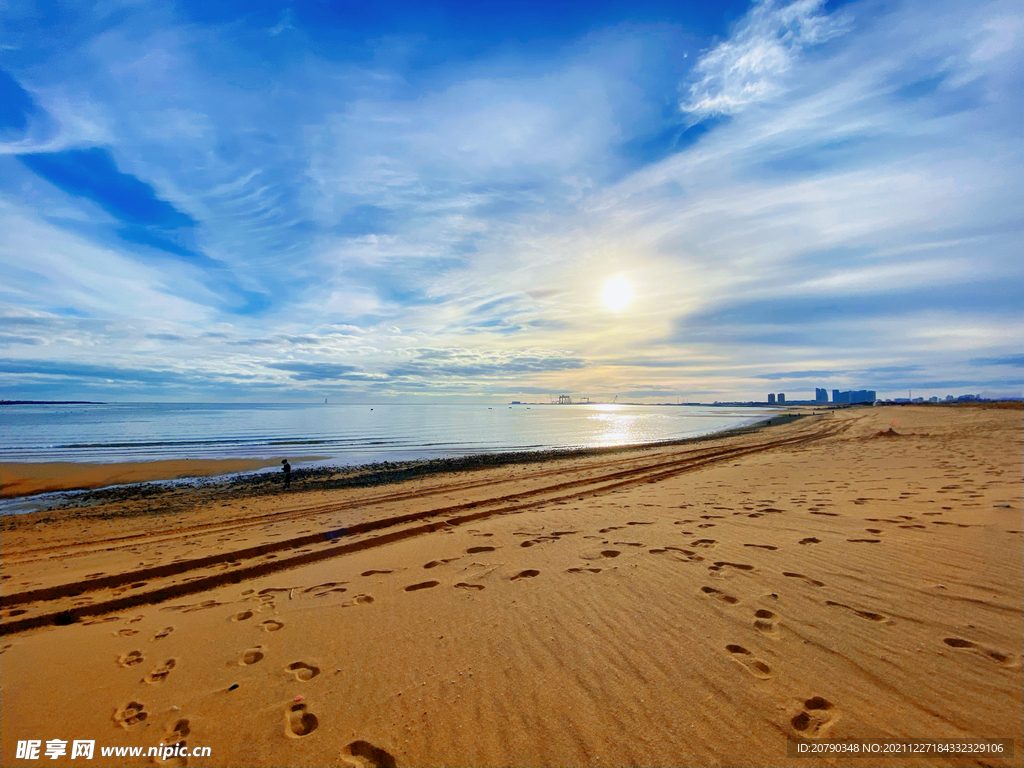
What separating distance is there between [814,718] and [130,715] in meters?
5.02

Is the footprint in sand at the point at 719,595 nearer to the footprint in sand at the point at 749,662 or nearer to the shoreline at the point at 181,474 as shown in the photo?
the footprint in sand at the point at 749,662

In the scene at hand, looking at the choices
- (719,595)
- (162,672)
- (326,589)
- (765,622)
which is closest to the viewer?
(162,672)

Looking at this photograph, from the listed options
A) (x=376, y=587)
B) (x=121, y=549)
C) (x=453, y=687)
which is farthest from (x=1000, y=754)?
(x=121, y=549)

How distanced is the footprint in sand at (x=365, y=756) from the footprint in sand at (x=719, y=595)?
353 cm

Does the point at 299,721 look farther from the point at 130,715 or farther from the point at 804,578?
the point at 804,578

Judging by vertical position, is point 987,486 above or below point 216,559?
above

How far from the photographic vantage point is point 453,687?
3414 millimetres

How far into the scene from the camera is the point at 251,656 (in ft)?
13.4


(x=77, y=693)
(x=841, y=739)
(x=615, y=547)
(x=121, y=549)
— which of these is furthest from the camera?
(x=121, y=549)

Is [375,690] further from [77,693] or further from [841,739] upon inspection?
[841,739]

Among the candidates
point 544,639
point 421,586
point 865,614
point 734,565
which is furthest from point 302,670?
point 865,614

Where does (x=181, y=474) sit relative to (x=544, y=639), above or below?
below

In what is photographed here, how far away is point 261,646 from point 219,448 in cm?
3431

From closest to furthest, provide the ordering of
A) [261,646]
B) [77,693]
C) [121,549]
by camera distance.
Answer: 1. [77,693]
2. [261,646]
3. [121,549]
